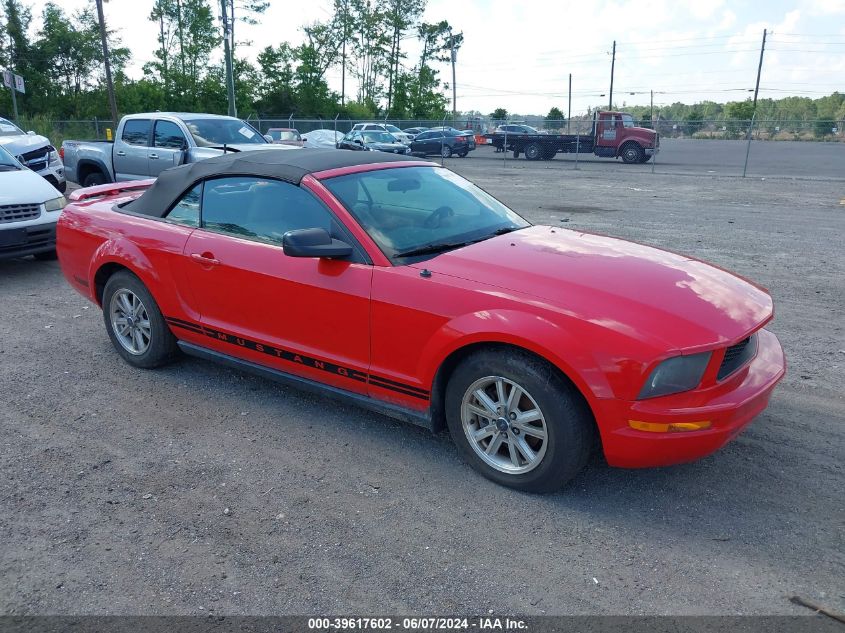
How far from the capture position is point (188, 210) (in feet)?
15.2

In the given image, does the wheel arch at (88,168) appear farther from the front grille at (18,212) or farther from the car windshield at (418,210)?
the car windshield at (418,210)

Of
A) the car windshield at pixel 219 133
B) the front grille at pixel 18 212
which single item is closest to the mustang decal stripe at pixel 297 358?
the front grille at pixel 18 212

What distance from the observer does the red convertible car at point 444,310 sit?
3.04 metres

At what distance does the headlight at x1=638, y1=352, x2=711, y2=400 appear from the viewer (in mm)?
2955

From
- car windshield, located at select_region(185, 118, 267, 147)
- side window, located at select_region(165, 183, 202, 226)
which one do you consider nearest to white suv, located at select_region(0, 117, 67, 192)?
car windshield, located at select_region(185, 118, 267, 147)

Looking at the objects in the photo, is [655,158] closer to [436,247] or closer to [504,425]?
[436,247]

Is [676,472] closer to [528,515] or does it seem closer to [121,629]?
[528,515]

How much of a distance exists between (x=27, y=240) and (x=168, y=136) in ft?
16.6

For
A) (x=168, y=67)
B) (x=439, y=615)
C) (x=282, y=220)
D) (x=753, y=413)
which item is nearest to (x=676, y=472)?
(x=753, y=413)

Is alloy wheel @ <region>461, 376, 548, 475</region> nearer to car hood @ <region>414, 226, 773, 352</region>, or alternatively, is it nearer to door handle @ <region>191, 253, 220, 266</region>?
car hood @ <region>414, 226, 773, 352</region>

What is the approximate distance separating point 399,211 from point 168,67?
65.1 metres

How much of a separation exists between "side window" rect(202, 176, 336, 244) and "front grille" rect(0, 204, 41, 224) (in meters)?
4.40

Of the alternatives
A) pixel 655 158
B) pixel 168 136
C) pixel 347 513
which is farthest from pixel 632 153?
pixel 347 513

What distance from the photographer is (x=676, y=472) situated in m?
Result: 3.61
